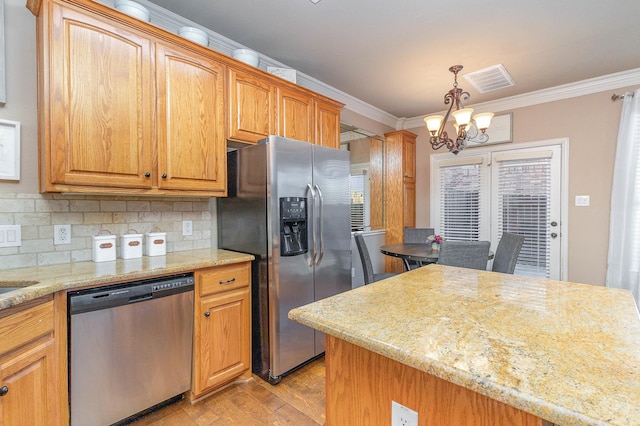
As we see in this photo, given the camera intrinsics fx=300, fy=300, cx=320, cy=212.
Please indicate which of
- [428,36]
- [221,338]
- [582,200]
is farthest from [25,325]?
[582,200]

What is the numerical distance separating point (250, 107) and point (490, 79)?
267cm

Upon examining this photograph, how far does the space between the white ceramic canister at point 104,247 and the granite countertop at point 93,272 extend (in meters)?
0.05

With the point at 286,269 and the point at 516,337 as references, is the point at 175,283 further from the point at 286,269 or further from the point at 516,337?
the point at 516,337

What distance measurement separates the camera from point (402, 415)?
0.84 meters

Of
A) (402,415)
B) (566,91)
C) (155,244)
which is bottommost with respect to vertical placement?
(402,415)

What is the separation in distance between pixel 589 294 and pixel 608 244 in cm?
292

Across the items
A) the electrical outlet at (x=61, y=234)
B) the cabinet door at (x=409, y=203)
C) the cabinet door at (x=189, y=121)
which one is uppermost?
the cabinet door at (x=189, y=121)

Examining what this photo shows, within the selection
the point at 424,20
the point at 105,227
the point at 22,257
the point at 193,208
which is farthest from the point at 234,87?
the point at 22,257

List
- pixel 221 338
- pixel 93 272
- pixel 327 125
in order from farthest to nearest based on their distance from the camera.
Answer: pixel 327 125, pixel 221 338, pixel 93 272

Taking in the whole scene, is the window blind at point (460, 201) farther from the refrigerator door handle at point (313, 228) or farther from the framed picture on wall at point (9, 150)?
the framed picture on wall at point (9, 150)

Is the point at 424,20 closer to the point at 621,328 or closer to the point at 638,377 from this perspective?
the point at 621,328

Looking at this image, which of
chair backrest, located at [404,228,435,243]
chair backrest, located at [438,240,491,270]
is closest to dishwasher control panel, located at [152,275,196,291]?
chair backrest, located at [438,240,491,270]

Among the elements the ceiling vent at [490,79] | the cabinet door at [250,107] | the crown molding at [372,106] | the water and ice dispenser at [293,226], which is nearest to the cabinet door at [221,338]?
the water and ice dispenser at [293,226]

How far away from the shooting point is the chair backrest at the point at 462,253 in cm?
233
